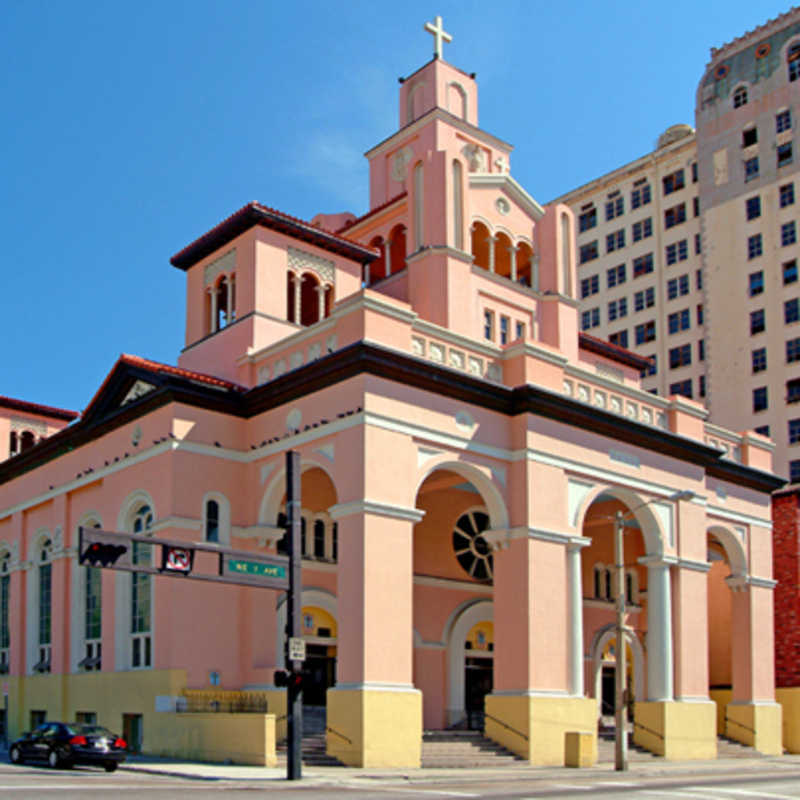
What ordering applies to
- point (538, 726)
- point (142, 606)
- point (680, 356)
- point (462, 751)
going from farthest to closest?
point (680, 356), point (142, 606), point (538, 726), point (462, 751)

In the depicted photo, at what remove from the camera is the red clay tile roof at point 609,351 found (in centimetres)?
4241

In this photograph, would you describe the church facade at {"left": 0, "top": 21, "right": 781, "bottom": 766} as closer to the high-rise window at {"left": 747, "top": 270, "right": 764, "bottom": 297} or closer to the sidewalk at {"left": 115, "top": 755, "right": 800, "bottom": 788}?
the sidewalk at {"left": 115, "top": 755, "right": 800, "bottom": 788}

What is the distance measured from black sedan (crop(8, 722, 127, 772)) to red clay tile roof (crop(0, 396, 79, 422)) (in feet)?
68.2

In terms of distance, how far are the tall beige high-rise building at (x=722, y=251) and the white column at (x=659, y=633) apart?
33.1m

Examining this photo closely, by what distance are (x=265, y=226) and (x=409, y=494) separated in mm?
11106

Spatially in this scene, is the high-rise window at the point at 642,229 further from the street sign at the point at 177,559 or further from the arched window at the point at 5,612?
the street sign at the point at 177,559

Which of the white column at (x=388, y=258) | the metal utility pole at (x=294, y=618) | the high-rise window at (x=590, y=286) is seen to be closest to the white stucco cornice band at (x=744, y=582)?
the white column at (x=388, y=258)

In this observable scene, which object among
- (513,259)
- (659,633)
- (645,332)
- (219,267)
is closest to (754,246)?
(645,332)

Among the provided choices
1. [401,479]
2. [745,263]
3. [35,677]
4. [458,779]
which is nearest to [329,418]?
[401,479]

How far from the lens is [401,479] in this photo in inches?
1097

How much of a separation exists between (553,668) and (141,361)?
13979mm

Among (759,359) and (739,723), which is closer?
(739,723)

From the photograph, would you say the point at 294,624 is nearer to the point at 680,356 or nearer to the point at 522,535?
the point at 522,535

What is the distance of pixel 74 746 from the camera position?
25.2 metres
